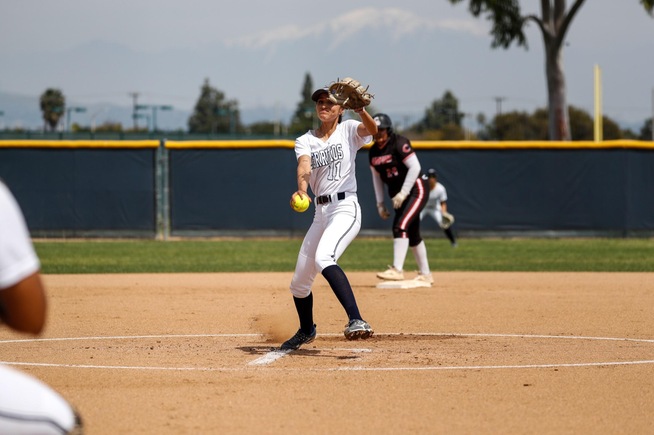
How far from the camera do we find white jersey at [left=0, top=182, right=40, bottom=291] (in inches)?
123

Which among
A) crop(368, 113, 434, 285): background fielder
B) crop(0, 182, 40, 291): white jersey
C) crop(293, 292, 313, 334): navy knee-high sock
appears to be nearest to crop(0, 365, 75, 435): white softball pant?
crop(0, 182, 40, 291): white jersey

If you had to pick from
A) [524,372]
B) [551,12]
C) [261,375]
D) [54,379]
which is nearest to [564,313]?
[524,372]

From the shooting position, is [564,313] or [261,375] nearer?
[261,375]

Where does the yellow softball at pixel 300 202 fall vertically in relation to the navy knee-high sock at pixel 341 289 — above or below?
above

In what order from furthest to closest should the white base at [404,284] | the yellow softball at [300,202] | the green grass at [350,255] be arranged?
the green grass at [350,255] < the white base at [404,284] < the yellow softball at [300,202]

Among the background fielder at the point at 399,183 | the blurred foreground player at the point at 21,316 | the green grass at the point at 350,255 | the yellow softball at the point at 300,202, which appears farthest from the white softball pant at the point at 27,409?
the green grass at the point at 350,255

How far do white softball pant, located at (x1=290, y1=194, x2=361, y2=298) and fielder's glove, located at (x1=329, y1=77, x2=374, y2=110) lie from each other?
716 millimetres

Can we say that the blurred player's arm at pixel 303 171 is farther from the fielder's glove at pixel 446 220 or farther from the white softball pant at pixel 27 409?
the fielder's glove at pixel 446 220

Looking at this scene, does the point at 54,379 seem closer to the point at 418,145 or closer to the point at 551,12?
the point at 418,145

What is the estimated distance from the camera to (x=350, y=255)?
19.9 m

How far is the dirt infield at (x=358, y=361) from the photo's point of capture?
5.64m

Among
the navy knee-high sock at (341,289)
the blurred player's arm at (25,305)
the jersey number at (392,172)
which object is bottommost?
the navy knee-high sock at (341,289)

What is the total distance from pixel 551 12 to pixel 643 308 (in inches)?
781

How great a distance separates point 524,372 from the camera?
709 cm
